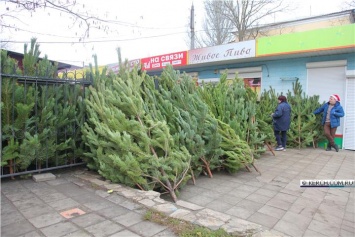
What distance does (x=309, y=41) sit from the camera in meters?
8.46

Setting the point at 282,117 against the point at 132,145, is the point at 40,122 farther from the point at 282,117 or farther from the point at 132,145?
the point at 282,117

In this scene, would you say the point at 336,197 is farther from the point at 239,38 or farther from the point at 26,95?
the point at 239,38

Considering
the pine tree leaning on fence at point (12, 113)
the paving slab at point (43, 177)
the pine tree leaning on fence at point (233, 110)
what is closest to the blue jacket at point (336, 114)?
the pine tree leaning on fence at point (233, 110)

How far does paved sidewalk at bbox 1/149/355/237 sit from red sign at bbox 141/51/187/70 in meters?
8.12

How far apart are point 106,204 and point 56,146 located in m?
1.92

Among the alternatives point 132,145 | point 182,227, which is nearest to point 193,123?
point 132,145

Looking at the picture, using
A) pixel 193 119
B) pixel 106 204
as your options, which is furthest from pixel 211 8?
pixel 106 204

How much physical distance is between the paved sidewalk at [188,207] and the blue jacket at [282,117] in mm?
2708

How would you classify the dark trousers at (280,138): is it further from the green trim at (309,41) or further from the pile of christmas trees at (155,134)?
the pile of christmas trees at (155,134)

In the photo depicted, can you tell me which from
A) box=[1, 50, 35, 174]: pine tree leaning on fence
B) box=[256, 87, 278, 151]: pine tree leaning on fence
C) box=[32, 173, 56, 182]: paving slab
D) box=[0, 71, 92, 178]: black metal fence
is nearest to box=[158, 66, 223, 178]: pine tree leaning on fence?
box=[0, 71, 92, 178]: black metal fence

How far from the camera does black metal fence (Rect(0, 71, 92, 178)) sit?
412cm

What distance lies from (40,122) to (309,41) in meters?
8.30

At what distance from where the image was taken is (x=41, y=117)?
14.6ft

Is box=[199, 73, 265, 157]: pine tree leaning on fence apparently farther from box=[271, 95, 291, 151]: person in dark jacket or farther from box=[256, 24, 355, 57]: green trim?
box=[256, 24, 355, 57]: green trim
